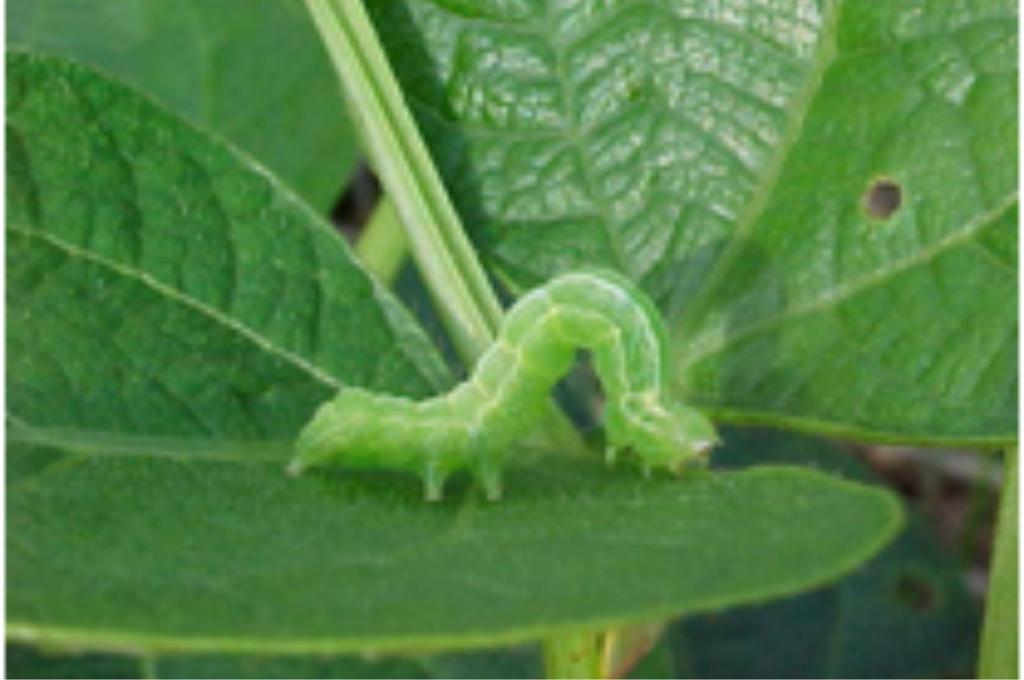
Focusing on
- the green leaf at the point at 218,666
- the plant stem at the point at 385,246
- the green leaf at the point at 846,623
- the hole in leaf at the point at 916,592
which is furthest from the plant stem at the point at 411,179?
the hole in leaf at the point at 916,592

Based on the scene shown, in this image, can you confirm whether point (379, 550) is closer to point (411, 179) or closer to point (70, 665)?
point (411, 179)

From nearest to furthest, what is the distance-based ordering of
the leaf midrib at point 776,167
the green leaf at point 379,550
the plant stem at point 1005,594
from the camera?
the green leaf at point 379,550
the plant stem at point 1005,594
the leaf midrib at point 776,167

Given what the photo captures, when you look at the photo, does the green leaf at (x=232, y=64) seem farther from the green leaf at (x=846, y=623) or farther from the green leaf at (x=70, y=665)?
the green leaf at (x=70, y=665)

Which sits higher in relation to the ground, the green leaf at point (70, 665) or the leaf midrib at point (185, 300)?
the leaf midrib at point (185, 300)

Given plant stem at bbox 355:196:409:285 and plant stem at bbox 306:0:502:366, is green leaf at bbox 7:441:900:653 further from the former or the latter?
plant stem at bbox 355:196:409:285

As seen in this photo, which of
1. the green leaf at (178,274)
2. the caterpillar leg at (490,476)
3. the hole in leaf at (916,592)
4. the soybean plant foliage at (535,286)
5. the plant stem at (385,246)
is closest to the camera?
the soybean plant foliage at (535,286)

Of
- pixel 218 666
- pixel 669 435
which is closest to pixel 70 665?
pixel 218 666

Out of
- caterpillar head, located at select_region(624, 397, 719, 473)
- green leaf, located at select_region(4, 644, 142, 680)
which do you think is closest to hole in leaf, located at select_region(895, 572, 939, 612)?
caterpillar head, located at select_region(624, 397, 719, 473)

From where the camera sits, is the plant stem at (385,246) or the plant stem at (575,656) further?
the plant stem at (385,246)
